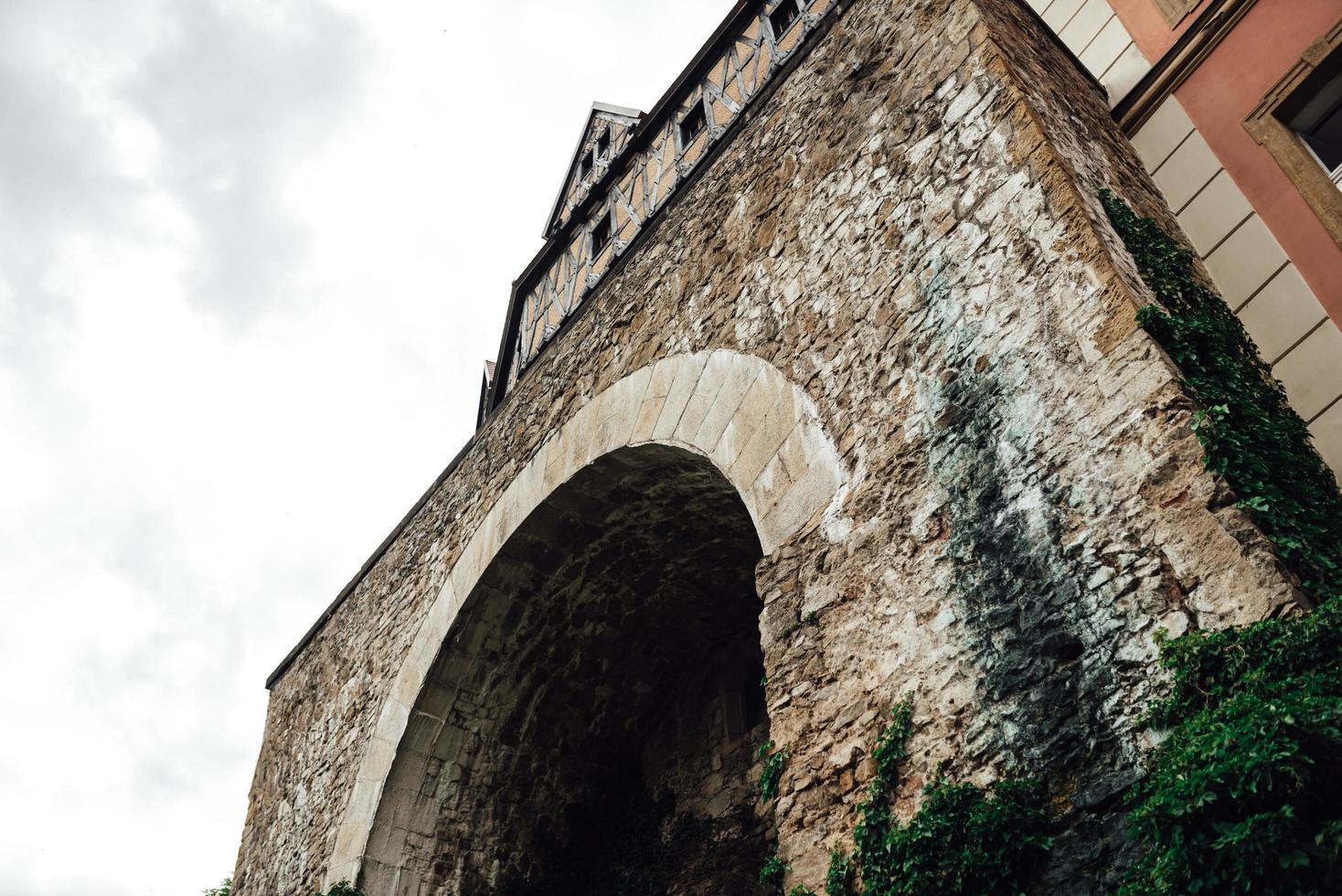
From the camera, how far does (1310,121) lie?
173 inches

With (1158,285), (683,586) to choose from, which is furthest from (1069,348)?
(683,586)

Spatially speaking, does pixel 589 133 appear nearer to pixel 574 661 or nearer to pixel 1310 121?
pixel 574 661

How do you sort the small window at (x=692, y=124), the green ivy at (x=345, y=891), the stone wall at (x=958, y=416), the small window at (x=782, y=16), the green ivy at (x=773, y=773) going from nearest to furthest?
1. the stone wall at (x=958, y=416)
2. the green ivy at (x=773, y=773)
3. the green ivy at (x=345, y=891)
4. the small window at (x=782, y=16)
5. the small window at (x=692, y=124)

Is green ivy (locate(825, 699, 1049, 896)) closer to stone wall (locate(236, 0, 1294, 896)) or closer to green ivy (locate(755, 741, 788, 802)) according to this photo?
stone wall (locate(236, 0, 1294, 896))

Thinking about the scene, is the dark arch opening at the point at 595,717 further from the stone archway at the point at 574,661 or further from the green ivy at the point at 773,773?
the green ivy at the point at 773,773

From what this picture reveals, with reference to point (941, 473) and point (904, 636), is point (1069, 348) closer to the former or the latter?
point (941, 473)

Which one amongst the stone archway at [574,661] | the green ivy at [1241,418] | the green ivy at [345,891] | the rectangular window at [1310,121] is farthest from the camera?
the green ivy at [345,891]

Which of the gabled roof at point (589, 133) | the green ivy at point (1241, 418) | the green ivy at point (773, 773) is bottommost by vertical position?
the green ivy at point (773, 773)

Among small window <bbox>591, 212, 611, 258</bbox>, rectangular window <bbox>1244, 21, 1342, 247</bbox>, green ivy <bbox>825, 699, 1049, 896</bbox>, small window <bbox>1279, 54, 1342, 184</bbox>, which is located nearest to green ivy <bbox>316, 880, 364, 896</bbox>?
green ivy <bbox>825, 699, 1049, 896</bbox>

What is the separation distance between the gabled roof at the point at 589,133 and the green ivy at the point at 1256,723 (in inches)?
272

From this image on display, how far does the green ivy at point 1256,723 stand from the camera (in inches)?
82.4

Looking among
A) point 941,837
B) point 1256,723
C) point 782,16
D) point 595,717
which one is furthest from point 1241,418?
point 595,717

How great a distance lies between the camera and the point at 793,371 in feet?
14.3

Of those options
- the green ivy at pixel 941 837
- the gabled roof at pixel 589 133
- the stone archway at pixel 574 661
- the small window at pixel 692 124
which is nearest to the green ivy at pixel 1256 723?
the green ivy at pixel 941 837
